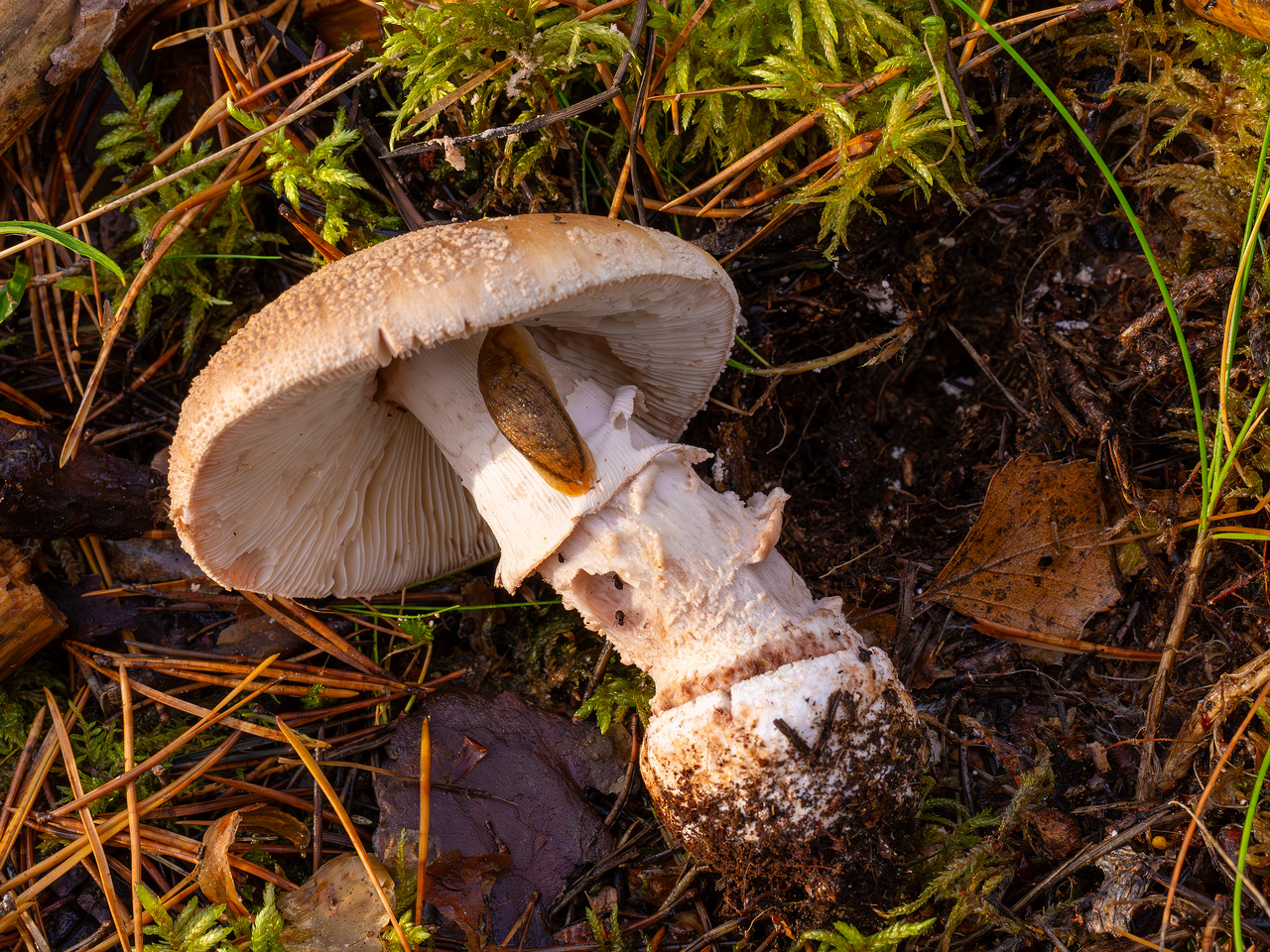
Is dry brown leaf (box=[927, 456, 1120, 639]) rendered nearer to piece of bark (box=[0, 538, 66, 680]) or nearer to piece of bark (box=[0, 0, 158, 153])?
piece of bark (box=[0, 538, 66, 680])

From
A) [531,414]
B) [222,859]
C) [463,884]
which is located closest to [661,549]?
[531,414]

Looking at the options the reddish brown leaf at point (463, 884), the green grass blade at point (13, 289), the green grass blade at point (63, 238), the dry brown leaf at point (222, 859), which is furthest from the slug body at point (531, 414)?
the green grass blade at point (13, 289)

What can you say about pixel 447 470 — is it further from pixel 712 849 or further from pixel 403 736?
pixel 712 849

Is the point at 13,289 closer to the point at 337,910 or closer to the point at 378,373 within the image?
the point at 378,373

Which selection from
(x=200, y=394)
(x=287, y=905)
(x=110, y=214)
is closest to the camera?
(x=200, y=394)

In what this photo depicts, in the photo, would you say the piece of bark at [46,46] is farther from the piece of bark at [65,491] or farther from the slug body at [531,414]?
the slug body at [531,414]

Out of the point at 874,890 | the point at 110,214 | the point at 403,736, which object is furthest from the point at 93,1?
the point at 874,890
